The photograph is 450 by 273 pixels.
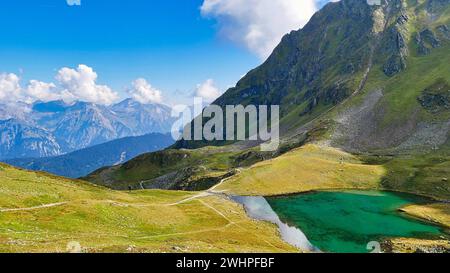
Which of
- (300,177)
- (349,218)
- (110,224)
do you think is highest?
(300,177)

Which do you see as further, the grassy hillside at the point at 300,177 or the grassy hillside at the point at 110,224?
the grassy hillside at the point at 300,177

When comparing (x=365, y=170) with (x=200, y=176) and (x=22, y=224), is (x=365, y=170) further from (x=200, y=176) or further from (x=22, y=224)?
(x=22, y=224)

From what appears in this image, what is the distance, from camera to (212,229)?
253 ft

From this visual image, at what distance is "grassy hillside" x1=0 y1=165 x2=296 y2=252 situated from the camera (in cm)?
4728

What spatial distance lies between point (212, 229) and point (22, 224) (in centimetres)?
3455

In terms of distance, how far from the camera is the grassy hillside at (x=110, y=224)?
47281 millimetres

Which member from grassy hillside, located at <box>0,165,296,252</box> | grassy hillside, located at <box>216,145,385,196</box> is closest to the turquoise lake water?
grassy hillside, located at <box>216,145,385,196</box>

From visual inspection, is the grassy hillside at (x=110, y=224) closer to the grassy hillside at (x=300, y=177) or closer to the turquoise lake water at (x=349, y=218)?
the turquoise lake water at (x=349, y=218)

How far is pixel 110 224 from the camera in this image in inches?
2589

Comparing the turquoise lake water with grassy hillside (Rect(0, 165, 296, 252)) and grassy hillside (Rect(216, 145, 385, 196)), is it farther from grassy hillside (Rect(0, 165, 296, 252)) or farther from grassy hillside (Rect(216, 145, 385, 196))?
grassy hillside (Rect(0, 165, 296, 252))

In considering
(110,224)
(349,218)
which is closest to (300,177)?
(349,218)

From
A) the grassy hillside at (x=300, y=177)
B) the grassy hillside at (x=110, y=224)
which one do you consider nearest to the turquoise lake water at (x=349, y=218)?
the grassy hillside at (x=300, y=177)

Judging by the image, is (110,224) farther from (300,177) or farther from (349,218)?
(300,177)
